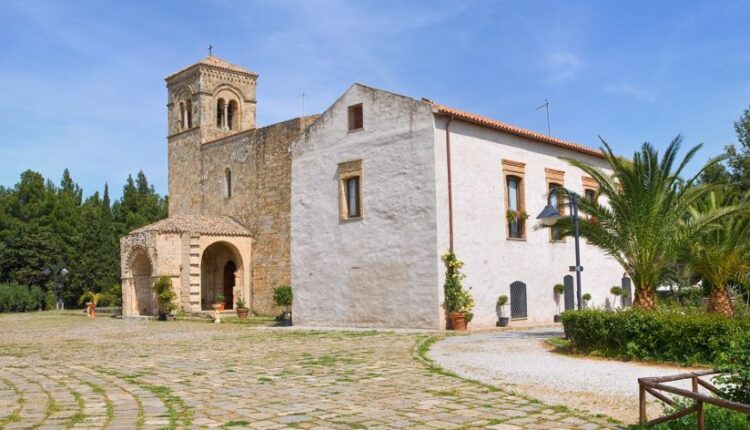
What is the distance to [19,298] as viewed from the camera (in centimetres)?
4647

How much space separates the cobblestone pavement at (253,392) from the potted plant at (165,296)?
579 inches

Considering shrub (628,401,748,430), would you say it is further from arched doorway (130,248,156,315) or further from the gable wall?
arched doorway (130,248,156,315)

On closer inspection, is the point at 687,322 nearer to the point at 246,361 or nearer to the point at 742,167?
the point at 246,361

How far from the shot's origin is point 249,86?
39.5 metres

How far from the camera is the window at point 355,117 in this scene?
75.4ft

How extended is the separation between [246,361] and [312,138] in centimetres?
1282

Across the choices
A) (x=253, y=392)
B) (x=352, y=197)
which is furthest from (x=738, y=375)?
(x=352, y=197)

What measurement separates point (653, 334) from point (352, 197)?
1263 centimetres

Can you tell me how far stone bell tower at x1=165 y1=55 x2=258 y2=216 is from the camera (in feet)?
122

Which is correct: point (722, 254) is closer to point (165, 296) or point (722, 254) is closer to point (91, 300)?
point (165, 296)

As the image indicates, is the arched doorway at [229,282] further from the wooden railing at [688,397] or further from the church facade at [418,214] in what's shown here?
the wooden railing at [688,397]

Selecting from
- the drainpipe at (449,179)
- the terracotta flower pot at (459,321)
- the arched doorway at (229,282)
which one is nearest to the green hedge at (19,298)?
the arched doorway at (229,282)

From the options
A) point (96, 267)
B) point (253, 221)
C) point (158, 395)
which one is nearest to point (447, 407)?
point (158, 395)

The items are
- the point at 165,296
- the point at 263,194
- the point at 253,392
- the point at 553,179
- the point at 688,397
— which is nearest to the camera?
the point at 688,397
